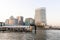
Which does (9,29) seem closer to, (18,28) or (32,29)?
(18,28)

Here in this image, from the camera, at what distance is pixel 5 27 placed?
313ft

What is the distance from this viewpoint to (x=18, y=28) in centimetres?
9375

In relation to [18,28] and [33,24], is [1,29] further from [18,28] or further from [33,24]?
[33,24]

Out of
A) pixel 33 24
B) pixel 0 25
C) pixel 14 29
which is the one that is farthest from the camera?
pixel 0 25

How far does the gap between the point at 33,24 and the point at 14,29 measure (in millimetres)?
12536

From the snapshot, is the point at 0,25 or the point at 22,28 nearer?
the point at 22,28

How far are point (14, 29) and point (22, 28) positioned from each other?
4333 mm

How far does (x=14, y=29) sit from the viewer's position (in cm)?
9269

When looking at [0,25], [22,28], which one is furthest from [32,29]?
[0,25]

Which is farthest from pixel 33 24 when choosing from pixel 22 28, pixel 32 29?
pixel 22 28

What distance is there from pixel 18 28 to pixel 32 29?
1075 centimetres

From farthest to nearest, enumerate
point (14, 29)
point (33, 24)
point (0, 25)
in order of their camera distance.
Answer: point (0, 25), point (14, 29), point (33, 24)

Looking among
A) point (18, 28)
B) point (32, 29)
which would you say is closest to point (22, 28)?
point (18, 28)

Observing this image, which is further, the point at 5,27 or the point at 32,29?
the point at 5,27
